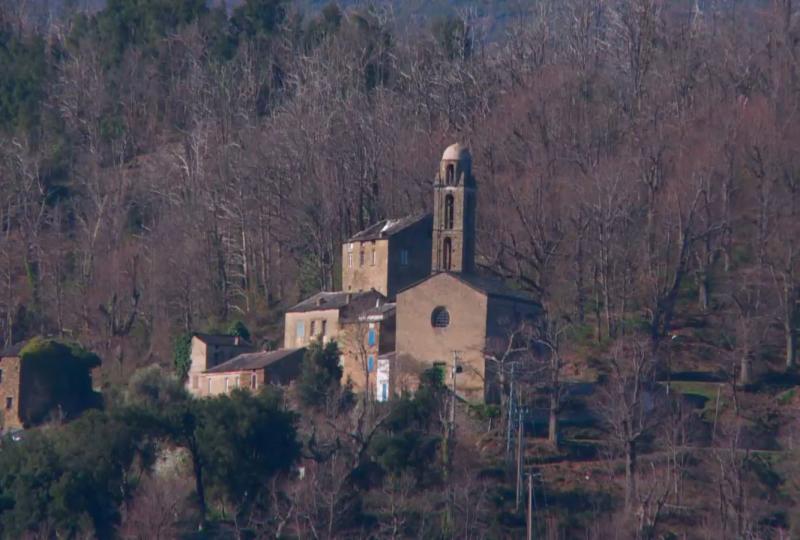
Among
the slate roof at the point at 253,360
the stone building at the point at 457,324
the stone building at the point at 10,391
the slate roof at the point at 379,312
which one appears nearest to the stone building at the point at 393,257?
the slate roof at the point at 379,312

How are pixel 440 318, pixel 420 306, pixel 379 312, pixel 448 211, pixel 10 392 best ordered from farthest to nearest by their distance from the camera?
pixel 448 211, pixel 379 312, pixel 10 392, pixel 420 306, pixel 440 318

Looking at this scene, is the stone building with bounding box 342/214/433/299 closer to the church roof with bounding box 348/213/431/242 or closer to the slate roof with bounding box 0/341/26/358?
the church roof with bounding box 348/213/431/242

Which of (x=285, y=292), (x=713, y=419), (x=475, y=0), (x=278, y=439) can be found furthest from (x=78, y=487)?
(x=475, y=0)

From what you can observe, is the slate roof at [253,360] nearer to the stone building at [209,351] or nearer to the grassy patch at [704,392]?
the stone building at [209,351]

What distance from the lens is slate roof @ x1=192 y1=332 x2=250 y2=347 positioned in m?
73.3

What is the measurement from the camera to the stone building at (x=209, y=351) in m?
72.9

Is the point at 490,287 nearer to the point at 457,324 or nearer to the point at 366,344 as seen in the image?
the point at 457,324

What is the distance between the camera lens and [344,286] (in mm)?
76188

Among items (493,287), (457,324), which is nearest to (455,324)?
(457,324)

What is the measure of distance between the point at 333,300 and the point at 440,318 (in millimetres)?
6217

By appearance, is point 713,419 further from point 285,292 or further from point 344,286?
point 285,292

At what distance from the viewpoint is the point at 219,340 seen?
73.5 meters

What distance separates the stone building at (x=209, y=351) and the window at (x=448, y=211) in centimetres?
840

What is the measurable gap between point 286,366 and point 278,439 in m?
10.6
